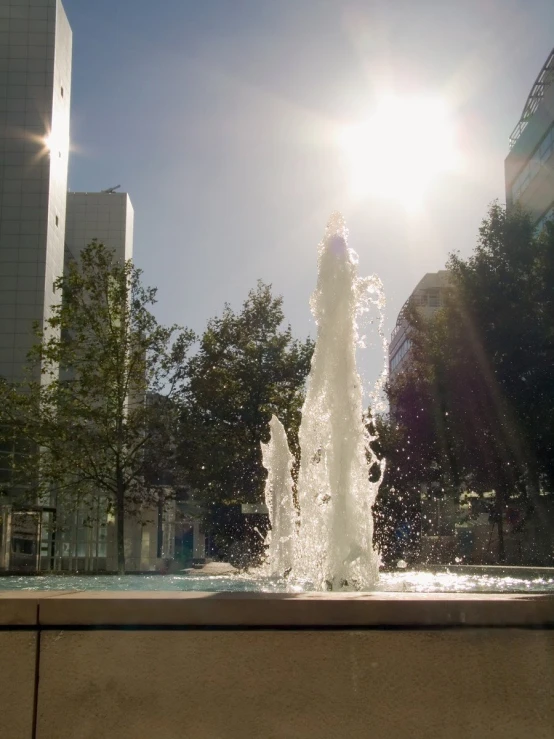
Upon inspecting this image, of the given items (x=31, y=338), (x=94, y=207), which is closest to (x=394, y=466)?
(x=31, y=338)

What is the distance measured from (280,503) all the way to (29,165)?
2122 centimetres

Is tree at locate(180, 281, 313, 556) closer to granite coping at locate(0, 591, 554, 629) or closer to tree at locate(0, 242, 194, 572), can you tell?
tree at locate(0, 242, 194, 572)

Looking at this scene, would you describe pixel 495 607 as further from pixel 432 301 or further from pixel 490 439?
pixel 432 301

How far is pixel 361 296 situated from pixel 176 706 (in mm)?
9819

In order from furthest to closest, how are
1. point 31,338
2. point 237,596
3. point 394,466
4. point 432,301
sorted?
point 432,301, point 31,338, point 394,466, point 237,596

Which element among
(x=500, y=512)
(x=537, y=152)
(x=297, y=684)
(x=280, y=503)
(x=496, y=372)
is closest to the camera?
(x=297, y=684)

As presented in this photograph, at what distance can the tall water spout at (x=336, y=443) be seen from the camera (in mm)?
10320

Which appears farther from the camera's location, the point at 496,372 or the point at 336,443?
the point at 496,372

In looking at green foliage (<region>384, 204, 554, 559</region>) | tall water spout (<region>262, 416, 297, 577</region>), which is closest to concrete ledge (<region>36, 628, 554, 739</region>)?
tall water spout (<region>262, 416, 297, 577</region>)

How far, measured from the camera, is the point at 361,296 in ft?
42.1

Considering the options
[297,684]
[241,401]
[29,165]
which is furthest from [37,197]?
[297,684]

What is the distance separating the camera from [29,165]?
3628 centimetres

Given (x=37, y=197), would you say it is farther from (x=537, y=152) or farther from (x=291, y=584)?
(x=291, y=584)

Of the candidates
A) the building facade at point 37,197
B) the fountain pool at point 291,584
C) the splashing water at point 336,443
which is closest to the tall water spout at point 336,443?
the splashing water at point 336,443
